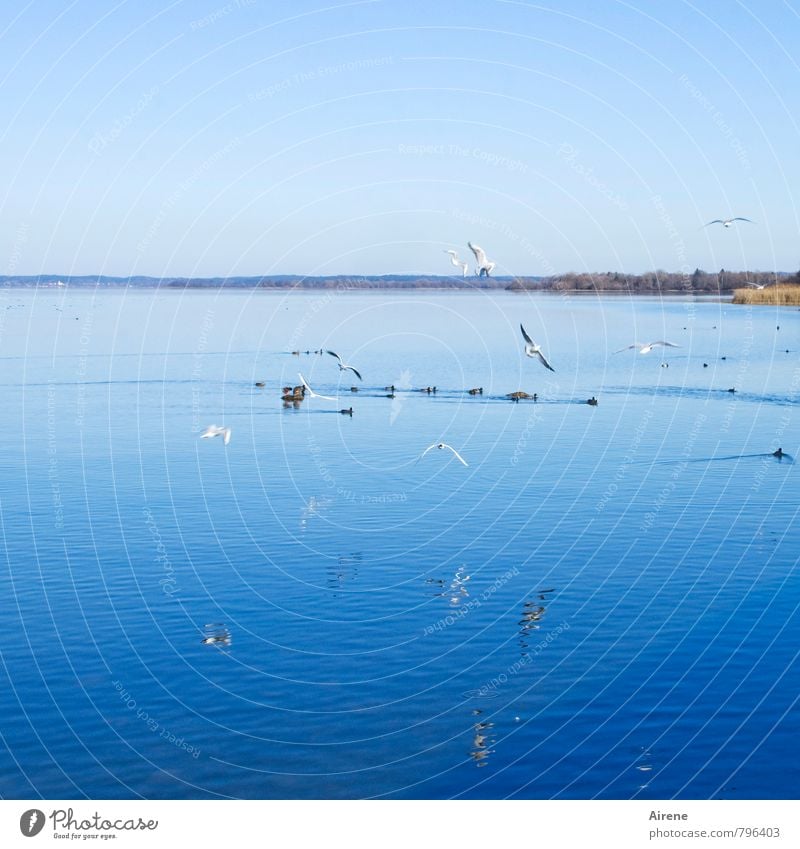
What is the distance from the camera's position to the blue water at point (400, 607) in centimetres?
3250

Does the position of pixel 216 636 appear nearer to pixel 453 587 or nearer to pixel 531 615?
pixel 453 587

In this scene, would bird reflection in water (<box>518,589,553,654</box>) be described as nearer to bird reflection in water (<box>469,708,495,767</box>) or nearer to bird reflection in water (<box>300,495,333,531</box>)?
bird reflection in water (<box>469,708,495,767</box>)

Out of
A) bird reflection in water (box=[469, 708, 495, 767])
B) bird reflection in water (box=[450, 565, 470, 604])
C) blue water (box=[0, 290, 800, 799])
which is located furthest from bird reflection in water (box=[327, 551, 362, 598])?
bird reflection in water (box=[469, 708, 495, 767])

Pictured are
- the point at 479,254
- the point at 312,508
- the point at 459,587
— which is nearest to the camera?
the point at 459,587

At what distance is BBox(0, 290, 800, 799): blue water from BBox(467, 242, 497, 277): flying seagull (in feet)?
41.4


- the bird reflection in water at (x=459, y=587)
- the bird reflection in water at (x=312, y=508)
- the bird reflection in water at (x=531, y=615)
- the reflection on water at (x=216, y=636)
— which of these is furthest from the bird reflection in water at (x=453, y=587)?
the bird reflection in water at (x=312, y=508)

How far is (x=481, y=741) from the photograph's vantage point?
33625mm

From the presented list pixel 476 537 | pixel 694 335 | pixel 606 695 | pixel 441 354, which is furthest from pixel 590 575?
pixel 694 335

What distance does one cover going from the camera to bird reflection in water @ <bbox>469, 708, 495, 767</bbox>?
3250cm

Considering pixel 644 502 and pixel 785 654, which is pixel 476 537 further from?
pixel 785 654

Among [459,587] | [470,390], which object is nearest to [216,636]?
[459,587]

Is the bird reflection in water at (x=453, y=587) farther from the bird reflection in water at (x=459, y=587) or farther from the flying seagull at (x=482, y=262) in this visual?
the flying seagull at (x=482, y=262)

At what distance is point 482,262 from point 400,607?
18282mm

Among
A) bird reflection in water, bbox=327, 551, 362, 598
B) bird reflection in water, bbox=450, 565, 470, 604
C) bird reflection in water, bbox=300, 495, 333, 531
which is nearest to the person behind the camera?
bird reflection in water, bbox=450, 565, 470, 604
